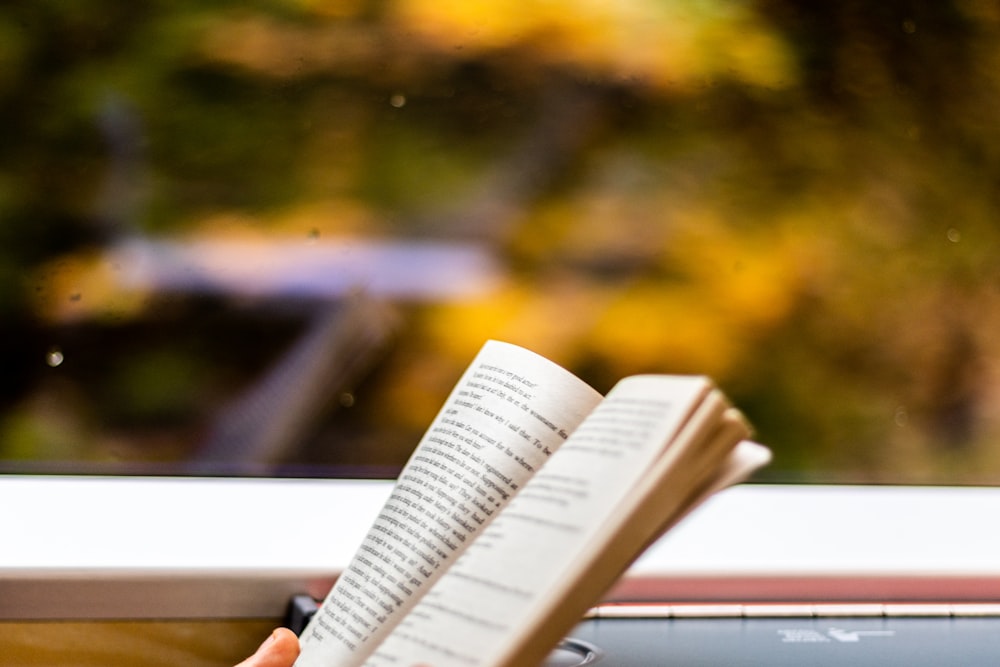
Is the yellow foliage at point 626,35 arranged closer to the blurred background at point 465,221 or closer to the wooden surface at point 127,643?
the blurred background at point 465,221

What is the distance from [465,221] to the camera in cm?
144

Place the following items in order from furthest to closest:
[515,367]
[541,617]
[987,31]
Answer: [987,31] < [515,367] < [541,617]

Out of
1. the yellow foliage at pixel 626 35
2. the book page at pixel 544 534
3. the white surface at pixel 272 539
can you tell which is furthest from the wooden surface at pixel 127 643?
the yellow foliage at pixel 626 35

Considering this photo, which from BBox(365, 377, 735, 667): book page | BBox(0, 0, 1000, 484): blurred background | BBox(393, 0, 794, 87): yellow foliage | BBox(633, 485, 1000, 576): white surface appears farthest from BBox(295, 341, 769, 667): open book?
BBox(393, 0, 794, 87): yellow foliage

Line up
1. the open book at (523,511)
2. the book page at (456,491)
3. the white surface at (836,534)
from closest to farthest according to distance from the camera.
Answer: the open book at (523,511)
the book page at (456,491)
the white surface at (836,534)

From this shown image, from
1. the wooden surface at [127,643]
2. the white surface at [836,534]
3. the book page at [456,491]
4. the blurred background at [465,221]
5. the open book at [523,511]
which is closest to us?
the open book at [523,511]

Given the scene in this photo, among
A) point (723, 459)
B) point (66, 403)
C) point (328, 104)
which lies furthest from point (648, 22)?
point (723, 459)

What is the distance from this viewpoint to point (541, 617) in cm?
46

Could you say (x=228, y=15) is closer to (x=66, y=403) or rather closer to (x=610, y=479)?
(x=66, y=403)

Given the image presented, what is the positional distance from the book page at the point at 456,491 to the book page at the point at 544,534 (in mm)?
65

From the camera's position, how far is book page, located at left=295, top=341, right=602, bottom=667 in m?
0.60

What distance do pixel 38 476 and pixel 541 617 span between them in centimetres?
109

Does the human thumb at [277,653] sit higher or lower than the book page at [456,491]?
lower

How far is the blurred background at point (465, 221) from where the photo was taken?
4.44ft
